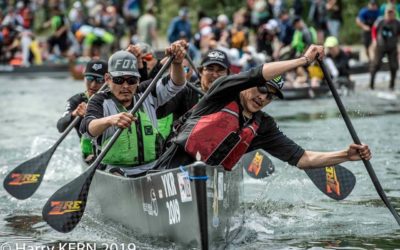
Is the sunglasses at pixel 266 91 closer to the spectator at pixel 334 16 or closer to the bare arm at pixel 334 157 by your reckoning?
the bare arm at pixel 334 157

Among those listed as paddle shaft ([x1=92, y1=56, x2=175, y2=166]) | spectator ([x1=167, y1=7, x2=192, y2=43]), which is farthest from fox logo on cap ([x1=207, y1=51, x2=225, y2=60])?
spectator ([x1=167, y1=7, x2=192, y2=43])

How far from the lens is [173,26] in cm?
2752

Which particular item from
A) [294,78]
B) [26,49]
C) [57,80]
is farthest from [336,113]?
[26,49]

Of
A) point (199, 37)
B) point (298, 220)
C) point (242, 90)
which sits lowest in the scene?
point (298, 220)

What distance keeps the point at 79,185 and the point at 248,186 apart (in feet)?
11.5

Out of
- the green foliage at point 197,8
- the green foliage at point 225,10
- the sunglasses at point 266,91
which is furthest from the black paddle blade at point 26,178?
the green foliage at point 197,8

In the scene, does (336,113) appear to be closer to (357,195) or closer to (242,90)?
(357,195)

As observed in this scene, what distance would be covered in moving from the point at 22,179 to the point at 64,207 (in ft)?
6.65

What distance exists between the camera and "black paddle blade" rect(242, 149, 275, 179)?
11.6 metres

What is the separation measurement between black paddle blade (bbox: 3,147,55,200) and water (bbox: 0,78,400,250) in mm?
232

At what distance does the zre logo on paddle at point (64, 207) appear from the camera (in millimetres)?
8883

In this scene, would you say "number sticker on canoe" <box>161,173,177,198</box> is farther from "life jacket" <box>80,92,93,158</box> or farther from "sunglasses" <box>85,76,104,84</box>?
"sunglasses" <box>85,76,104,84</box>

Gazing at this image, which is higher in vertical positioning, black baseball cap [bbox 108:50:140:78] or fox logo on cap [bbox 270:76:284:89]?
black baseball cap [bbox 108:50:140:78]

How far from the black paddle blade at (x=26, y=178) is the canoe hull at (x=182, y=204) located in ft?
5.90
